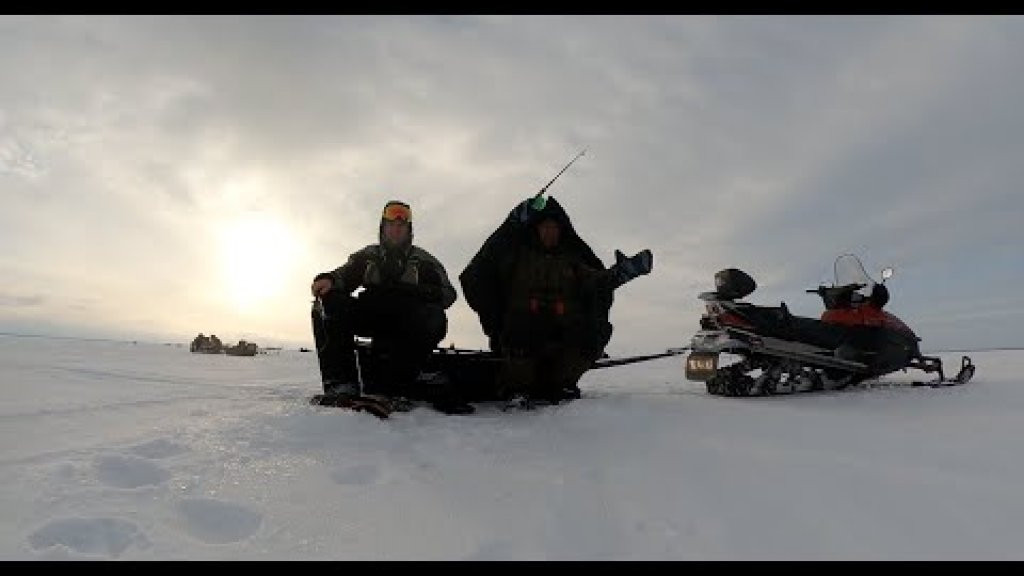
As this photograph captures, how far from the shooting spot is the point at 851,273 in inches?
282

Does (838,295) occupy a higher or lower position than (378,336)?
higher

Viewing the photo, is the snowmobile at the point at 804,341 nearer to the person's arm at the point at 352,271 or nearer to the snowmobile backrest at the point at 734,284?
the snowmobile backrest at the point at 734,284

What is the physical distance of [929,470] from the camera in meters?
2.90

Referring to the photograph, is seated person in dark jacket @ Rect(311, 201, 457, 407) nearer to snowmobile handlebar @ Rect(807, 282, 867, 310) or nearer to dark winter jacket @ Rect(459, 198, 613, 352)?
dark winter jacket @ Rect(459, 198, 613, 352)

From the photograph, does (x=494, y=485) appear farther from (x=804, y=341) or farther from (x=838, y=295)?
(x=838, y=295)

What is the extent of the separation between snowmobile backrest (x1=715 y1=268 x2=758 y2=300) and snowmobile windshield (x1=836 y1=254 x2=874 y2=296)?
5.73 feet

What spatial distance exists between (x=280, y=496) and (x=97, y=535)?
62 centimetres

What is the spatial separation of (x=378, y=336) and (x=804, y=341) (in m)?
4.35

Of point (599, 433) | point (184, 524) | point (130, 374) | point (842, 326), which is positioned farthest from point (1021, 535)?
point (130, 374)

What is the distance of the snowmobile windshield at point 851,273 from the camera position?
704 cm

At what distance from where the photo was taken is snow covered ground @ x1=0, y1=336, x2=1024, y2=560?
2.05 meters

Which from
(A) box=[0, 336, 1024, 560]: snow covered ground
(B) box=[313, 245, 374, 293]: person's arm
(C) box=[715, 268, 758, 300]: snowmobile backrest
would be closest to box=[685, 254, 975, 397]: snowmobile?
(C) box=[715, 268, 758, 300]: snowmobile backrest

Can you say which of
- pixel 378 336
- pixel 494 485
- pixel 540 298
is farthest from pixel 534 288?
pixel 494 485

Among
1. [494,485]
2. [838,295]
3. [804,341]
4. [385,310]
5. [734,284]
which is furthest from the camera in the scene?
[838,295]
